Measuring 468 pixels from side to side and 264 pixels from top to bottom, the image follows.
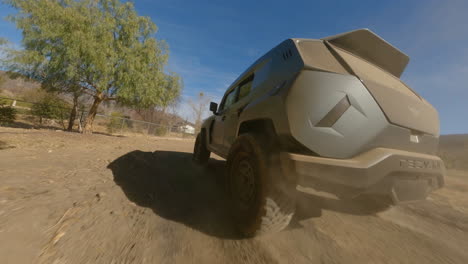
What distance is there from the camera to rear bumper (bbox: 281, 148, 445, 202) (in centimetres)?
98

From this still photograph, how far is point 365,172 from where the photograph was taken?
3.18ft

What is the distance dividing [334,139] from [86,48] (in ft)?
33.8

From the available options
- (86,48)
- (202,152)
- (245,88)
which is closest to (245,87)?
(245,88)

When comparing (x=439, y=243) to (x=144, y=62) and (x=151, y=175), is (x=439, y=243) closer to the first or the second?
(x=151, y=175)

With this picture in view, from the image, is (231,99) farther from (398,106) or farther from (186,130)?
(186,130)

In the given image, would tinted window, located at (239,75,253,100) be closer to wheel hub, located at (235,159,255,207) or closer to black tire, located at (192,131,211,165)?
wheel hub, located at (235,159,255,207)

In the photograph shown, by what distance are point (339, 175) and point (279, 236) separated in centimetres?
75

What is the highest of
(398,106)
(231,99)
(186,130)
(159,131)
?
(231,99)

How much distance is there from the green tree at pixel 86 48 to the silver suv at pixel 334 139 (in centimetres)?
910

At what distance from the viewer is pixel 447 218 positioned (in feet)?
6.82

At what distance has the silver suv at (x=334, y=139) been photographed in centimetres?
103

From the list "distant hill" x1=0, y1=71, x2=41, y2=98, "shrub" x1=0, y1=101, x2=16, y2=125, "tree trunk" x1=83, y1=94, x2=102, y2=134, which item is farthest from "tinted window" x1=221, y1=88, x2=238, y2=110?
"shrub" x1=0, y1=101, x2=16, y2=125

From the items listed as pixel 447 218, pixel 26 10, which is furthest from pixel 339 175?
pixel 26 10

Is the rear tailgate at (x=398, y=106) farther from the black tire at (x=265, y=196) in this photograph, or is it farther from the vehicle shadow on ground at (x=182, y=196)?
the vehicle shadow on ground at (x=182, y=196)
